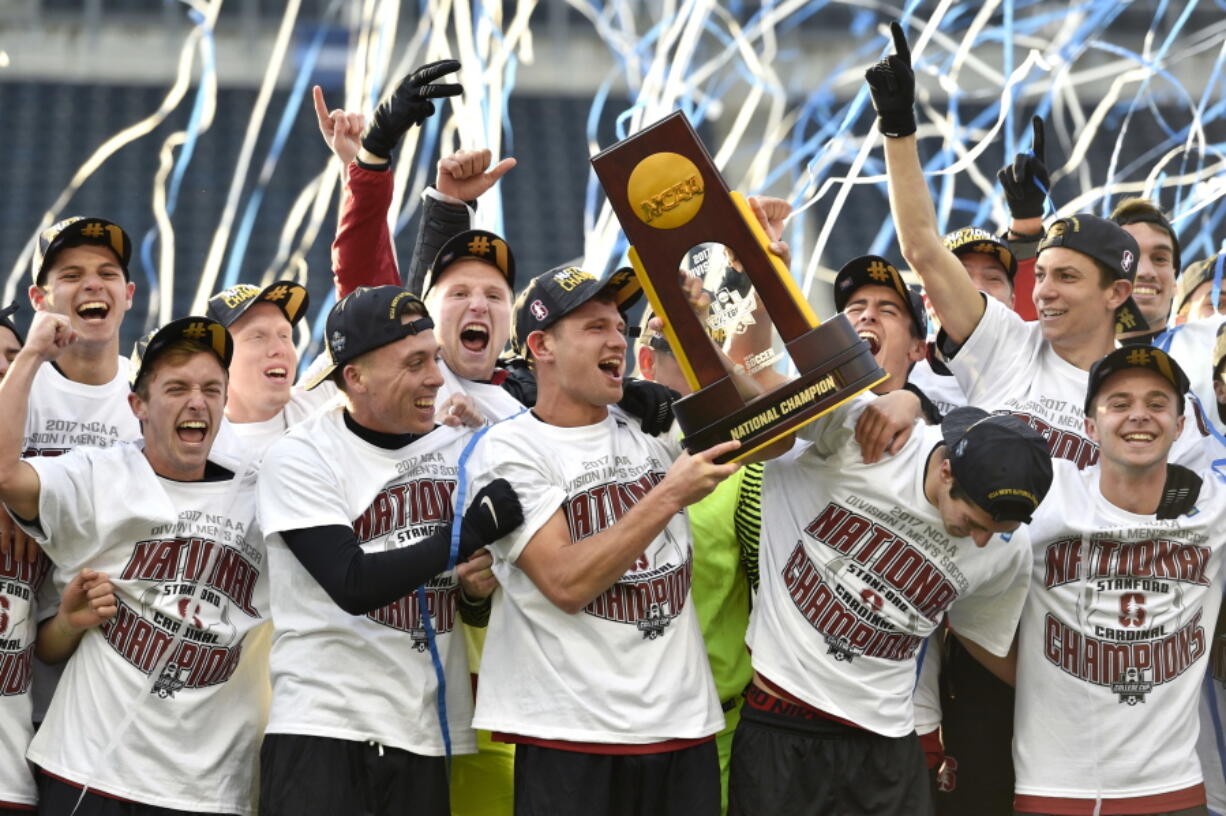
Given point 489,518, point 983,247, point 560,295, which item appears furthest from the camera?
point 983,247

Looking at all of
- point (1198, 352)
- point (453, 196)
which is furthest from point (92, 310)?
point (1198, 352)

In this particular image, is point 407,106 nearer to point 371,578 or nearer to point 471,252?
point 471,252

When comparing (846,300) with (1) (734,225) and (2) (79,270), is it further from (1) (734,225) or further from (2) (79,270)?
(2) (79,270)

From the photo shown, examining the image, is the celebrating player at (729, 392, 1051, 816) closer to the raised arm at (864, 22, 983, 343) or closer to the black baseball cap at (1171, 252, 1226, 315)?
the raised arm at (864, 22, 983, 343)

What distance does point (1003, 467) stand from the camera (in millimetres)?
2920

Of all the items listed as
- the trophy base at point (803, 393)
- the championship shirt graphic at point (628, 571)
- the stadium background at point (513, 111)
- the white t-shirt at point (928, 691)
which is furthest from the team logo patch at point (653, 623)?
the stadium background at point (513, 111)

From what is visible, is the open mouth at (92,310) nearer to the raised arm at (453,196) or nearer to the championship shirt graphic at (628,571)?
the raised arm at (453,196)

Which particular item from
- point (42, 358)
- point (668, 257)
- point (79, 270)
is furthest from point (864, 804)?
point (79, 270)

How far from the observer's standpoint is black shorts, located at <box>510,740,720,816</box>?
9.46 ft

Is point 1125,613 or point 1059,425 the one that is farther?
point 1059,425

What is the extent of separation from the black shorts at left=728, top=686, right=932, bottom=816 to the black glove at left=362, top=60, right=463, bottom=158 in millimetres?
1596

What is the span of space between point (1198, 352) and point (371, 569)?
2.38 meters

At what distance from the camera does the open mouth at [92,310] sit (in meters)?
3.47

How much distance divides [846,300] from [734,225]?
953 mm
